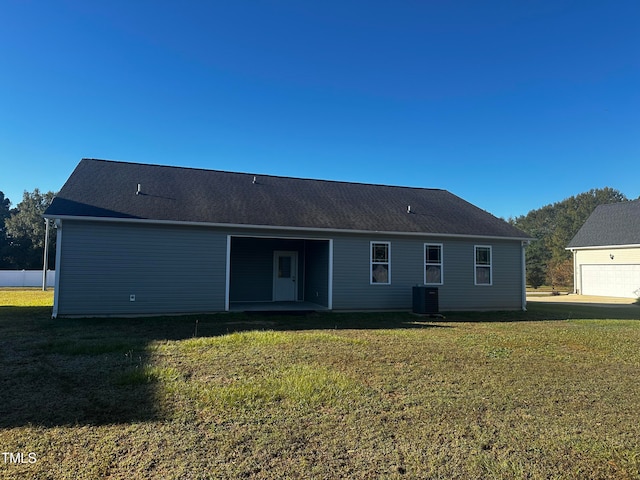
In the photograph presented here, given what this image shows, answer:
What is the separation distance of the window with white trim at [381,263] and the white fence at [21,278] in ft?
86.6

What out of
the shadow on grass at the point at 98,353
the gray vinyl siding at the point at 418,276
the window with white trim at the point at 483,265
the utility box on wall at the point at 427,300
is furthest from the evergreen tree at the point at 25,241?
the window with white trim at the point at 483,265

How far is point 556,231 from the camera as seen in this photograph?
51844 mm

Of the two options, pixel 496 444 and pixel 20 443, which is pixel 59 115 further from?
pixel 496 444

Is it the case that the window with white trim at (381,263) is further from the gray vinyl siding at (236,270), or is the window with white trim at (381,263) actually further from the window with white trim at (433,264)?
the window with white trim at (433,264)

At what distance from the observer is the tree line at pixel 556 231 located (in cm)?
3306

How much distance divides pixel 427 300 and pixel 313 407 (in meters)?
9.00

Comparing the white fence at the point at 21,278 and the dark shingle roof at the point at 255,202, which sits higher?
the dark shingle roof at the point at 255,202

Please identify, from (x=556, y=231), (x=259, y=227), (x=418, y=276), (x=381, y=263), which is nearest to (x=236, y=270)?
(x=259, y=227)

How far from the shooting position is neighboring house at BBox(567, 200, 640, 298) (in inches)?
829

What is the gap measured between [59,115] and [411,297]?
46.5 ft

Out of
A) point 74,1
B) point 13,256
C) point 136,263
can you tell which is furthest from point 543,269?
point 13,256

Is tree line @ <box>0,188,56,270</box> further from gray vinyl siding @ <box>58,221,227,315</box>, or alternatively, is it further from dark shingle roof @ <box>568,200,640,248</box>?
dark shingle roof @ <box>568,200,640,248</box>

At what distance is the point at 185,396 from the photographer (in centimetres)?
426

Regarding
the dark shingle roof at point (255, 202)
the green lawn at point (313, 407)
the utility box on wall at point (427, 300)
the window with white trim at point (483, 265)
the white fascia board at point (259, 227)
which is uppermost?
the dark shingle roof at point (255, 202)
